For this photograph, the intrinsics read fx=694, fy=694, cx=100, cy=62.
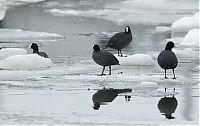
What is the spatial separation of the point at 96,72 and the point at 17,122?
4485mm

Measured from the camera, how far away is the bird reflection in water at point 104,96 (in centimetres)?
1023

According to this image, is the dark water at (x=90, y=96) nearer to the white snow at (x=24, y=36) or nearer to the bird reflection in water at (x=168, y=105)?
the bird reflection in water at (x=168, y=105)

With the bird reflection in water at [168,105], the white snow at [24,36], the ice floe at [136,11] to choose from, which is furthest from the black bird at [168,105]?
the ice floe at [136,11]

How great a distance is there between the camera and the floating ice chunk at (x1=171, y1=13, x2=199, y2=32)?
2116 centimetres

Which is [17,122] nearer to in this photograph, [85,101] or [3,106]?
[3,106]

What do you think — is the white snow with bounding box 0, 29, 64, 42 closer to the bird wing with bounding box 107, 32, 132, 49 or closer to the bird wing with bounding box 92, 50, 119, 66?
the bird wing with bounding box 107, 32, 132, 49

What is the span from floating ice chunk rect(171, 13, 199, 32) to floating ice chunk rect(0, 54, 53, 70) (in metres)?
8.34

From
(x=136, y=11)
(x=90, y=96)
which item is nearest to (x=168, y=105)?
(x=90, y=96)

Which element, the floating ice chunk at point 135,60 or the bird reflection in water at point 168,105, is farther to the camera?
the floating ice chunk at point 135,60

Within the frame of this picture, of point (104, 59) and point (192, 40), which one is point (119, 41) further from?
point (192, 40)

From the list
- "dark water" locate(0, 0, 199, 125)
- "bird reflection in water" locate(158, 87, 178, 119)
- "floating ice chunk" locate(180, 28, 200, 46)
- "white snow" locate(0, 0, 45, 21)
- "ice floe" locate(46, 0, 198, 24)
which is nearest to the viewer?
"dark water" locate(0, 0, 199, 125)

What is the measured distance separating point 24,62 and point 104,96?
306 cm

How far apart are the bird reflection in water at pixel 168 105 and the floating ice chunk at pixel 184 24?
10.7m

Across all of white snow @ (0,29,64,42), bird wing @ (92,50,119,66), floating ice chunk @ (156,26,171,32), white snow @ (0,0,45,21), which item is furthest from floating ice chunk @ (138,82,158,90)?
white snow @ (0,0,45,21)
